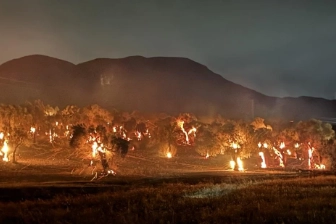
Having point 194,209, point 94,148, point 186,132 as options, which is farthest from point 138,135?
point 194,209

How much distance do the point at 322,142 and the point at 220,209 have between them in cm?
5805

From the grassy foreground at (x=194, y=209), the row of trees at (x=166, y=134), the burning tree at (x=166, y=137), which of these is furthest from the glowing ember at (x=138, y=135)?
the grassy foreground at (x=194, y=209)

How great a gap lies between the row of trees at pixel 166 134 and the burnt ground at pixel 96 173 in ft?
8.00

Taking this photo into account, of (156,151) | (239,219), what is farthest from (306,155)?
(239,219)

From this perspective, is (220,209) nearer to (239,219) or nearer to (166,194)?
(239,219)

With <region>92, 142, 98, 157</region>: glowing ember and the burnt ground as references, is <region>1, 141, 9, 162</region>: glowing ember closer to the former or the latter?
the burnt ground

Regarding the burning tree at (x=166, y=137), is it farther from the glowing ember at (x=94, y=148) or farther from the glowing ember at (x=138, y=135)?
the glowing ember at (x=94, y=148)

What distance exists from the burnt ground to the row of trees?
2439 mm

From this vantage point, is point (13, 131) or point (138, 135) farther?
point (138, 135)

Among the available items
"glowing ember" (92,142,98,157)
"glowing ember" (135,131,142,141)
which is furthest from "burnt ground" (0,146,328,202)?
"glowing ember" (135,131,142,141)

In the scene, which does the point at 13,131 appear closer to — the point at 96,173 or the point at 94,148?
the point at 94,148

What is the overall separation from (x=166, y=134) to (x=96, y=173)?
37038 millimetres

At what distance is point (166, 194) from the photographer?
1903 centimetres

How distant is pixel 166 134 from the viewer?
80562 mm
